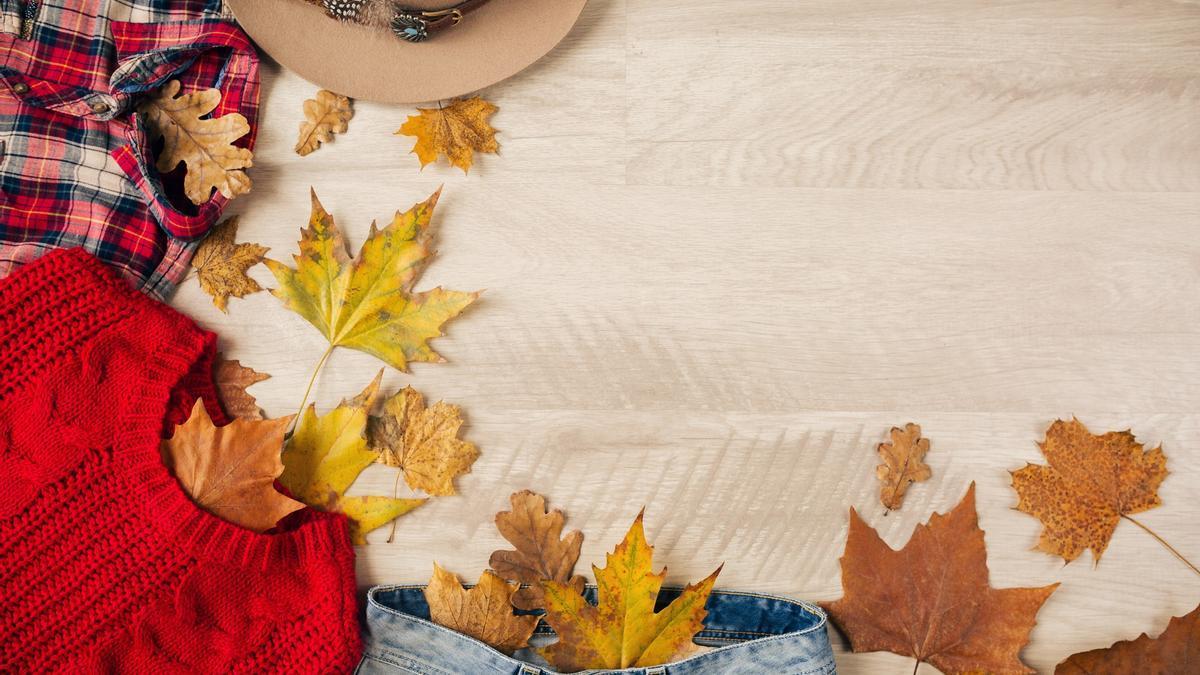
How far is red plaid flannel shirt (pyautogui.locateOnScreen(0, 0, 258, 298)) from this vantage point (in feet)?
3.23

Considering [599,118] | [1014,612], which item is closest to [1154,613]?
[1014,612]

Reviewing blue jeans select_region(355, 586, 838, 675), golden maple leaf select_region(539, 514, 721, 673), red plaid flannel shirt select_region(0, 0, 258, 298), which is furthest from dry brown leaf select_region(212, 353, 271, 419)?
golden maple leaf select_region(539, 514, 721, 673)

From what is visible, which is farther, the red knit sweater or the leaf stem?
the leaf stem

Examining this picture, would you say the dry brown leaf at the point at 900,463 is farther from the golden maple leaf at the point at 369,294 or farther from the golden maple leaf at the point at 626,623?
the golden maple leaf at the point at 369,294

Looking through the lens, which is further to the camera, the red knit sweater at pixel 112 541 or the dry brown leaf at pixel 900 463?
the dry brown leaf at pixel 900 463

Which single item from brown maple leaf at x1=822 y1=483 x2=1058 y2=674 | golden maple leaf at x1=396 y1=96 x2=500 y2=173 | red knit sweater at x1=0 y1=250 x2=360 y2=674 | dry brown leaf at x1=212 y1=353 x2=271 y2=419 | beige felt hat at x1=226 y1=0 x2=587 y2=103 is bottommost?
red knit sweater at x1=0 y1=250 x2=360 y2=674

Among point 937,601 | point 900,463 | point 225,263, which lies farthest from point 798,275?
point 225,263

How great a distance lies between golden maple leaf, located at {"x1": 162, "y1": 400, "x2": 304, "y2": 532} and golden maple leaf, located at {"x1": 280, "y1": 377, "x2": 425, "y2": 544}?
0.15 ft

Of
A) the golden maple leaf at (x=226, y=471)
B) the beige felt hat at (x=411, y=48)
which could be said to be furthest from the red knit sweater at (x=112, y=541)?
the beige felt hat at (x=411, y=48)

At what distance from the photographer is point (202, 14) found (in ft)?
3.40

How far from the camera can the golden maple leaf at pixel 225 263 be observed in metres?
1.03

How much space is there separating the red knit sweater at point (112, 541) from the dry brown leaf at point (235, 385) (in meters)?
0.06

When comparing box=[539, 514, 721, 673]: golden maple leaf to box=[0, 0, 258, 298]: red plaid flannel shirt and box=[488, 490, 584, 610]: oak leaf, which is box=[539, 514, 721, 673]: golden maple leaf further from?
box=[0, 0, 258, 298]: red plaid flannel shirt

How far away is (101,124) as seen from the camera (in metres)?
1.02
